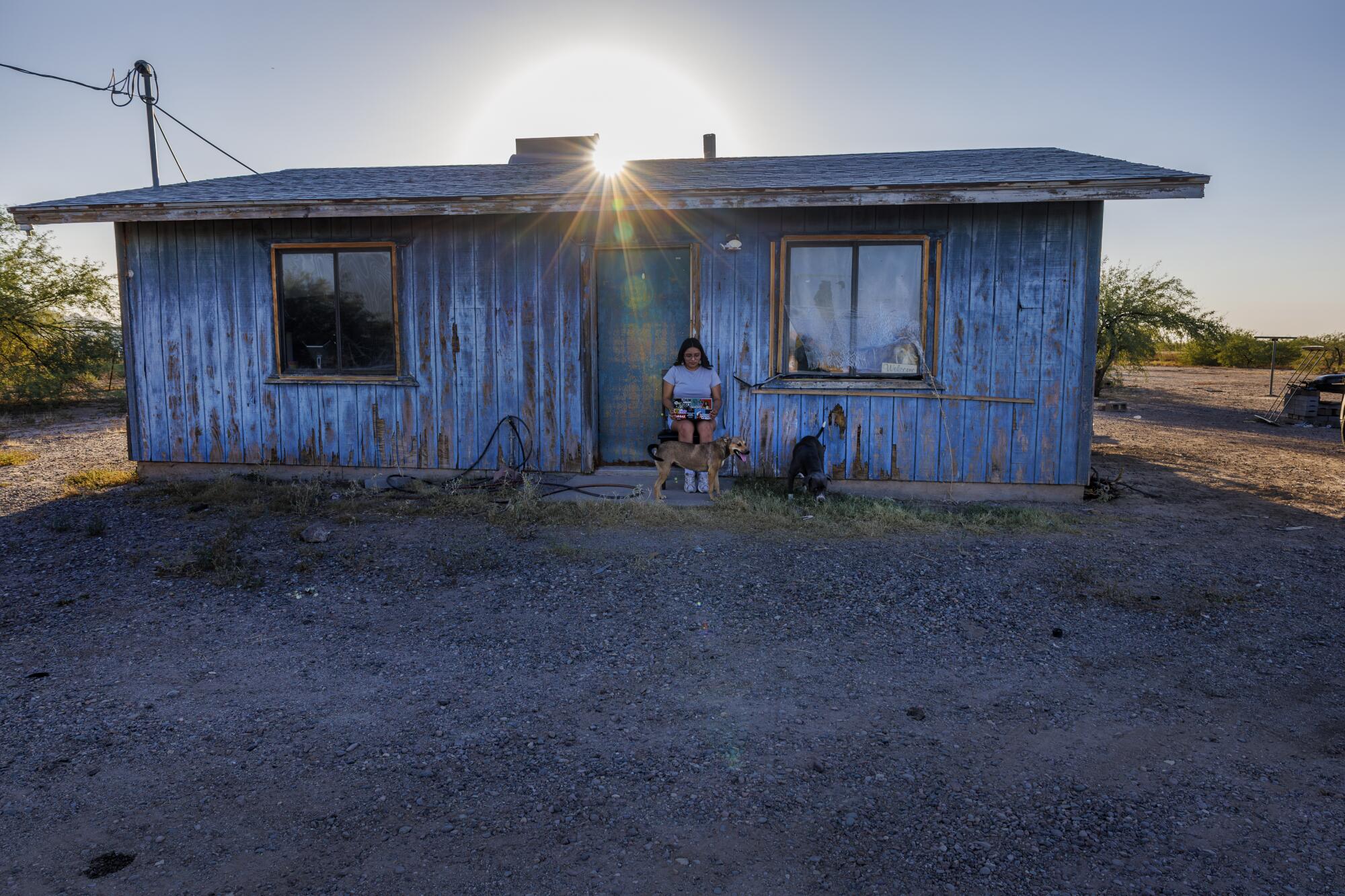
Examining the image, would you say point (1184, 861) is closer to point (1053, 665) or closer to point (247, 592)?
point (1053, 665)

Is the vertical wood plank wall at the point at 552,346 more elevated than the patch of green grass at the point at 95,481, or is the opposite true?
the vertical wood plank wall at the point at 552,346

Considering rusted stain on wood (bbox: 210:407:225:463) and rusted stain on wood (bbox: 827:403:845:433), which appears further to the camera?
rusted stain on wood (bbox: 210:407:225:463)

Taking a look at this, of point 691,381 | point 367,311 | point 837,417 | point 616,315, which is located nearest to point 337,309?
point 367,311

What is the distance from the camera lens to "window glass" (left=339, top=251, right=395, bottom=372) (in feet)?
27.4

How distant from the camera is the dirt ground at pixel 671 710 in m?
2.57

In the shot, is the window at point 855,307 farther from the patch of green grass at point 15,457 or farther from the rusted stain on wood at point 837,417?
the patch of green grass at point 15,457

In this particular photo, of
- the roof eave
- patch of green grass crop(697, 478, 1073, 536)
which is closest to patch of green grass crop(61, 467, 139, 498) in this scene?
the roof eave

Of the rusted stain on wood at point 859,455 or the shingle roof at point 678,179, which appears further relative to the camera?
the rusted stain on wood at point 859,455

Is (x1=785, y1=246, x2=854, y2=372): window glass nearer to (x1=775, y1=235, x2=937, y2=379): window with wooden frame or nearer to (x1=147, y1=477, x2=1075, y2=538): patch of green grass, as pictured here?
(x1=775, y1=235, x2=937, y2=379): window with wooden frame

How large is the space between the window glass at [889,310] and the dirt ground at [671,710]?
6.10ft

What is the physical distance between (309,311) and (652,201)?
375 centimetres

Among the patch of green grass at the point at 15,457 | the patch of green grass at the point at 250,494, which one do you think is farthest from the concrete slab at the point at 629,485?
the patch of green grass at the point at 15,457

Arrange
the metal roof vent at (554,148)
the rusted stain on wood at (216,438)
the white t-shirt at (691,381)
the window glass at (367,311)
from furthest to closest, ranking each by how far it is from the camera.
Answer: the metal roof vent at (554,148) → the rusted stain on wood at (216,438) → the window glass at (367,311) → the white t-shirt at (691,381)

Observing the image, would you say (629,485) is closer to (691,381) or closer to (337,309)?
(691,381)
